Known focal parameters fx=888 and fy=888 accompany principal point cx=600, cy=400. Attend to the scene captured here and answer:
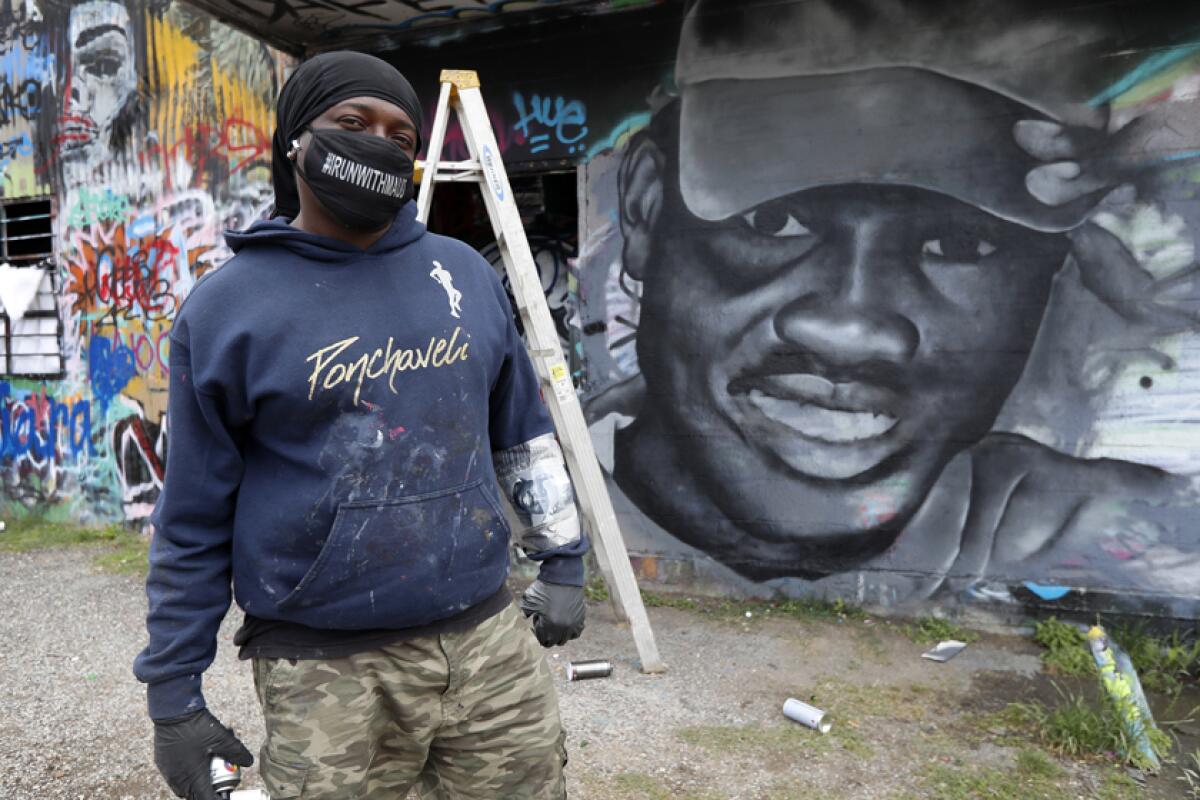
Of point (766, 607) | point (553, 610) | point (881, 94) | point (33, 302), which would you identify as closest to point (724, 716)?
point (766, 607)

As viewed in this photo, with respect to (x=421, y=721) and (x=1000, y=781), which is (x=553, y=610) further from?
(x=1000, y=781)

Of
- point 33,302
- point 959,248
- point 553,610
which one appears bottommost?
point 33,302

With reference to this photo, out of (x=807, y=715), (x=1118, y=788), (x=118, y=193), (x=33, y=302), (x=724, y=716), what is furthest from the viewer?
(x=33, y=302)

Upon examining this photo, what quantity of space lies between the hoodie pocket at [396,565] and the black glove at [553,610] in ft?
0.99

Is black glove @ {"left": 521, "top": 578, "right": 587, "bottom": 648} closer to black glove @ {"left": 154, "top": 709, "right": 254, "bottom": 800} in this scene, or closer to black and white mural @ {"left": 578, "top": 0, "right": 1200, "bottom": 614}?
black glove @ {"left": 154, "top": 709, "right": 254, "bottom": 800}

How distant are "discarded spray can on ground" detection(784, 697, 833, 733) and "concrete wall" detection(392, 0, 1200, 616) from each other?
1.20m

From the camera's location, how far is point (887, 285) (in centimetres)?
463

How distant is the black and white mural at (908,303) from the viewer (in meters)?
4.18

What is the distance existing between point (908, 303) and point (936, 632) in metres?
1.68

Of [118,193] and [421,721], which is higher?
[118,193]

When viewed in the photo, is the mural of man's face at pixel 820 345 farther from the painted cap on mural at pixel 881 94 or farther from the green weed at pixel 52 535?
the green weed at pixel 52 535

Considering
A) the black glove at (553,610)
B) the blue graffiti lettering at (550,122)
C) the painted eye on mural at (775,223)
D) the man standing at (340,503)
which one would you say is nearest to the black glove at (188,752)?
the man standing at (340,503)

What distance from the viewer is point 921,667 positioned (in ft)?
13.8

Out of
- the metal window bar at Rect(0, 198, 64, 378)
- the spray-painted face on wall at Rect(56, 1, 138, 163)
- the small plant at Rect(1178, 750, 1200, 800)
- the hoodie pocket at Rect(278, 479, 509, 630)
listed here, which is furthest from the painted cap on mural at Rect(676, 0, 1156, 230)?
the metal window bar at Rect(0, 198, 64, 378)
